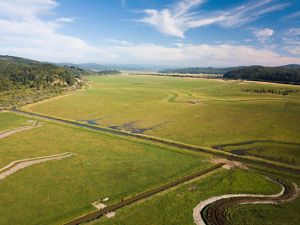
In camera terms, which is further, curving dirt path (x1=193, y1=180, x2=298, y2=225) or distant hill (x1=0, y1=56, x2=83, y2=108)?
distant hill (x1=0, y1=56, x2=83, y2=108)

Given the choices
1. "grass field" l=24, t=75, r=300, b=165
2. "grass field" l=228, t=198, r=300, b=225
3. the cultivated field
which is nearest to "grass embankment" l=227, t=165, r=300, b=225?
"grass field" l=228, t=198, r=300, b=225

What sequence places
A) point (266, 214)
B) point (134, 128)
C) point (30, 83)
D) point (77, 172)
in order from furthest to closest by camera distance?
point (30, 83) → point (134, 128) → point (77, 172) → point (266, 214)

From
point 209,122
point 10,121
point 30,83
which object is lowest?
point 10,121

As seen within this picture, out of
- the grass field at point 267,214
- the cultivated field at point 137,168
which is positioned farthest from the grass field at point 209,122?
the grass field at point 267,214

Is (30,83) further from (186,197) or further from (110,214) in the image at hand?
(186,197)

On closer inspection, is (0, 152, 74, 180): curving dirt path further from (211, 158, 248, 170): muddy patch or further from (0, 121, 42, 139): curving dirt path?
(211, 158, 248, 170): muddy patch

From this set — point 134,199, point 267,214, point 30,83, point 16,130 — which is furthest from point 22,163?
point 30,83

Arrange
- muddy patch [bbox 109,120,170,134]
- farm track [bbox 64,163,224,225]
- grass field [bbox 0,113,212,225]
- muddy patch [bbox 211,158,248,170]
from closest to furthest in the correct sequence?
1. farm track [bbox 64,163,224,225]
2. grass field [bbox 0,113,212,225]
3. muddy patch [bbox 211,158,248,170]
4. muddy patch [bbox 109,120,170,134]
